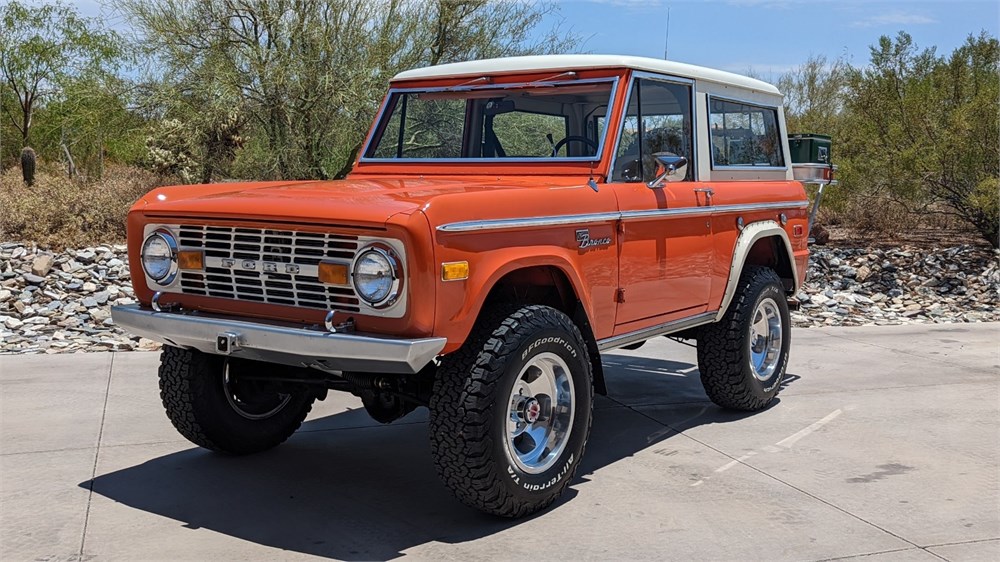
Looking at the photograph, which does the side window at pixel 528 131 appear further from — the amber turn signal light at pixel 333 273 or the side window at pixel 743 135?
the amber turn signal light at pixel 333 273

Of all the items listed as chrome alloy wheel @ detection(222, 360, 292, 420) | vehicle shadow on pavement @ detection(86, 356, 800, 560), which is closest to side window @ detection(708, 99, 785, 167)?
vehicle shadow on pavement @ detection(86, 356, 800, 560)

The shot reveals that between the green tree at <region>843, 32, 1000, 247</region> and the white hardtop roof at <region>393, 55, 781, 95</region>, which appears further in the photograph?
the green tree at <region>843, 32, 1000, 247</region>

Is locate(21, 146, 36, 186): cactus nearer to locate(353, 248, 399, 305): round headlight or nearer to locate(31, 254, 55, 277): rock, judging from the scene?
locate(31, 254, 55, 277): rock

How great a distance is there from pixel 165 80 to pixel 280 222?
9819mm

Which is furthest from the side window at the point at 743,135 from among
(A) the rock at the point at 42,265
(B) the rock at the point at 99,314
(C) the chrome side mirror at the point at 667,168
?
(A) the rock at the point at 42,265

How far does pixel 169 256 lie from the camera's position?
4.31 meters

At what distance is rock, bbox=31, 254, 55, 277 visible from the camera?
1025cm

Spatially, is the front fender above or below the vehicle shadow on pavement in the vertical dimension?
above

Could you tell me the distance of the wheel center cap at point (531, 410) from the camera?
427 centimetres

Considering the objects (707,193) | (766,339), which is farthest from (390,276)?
(766,339)

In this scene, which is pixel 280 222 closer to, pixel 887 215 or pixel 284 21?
pixel 284 21

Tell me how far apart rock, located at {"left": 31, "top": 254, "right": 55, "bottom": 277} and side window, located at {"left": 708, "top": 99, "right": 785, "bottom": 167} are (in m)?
7.44

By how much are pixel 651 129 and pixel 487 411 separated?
2.09 metres

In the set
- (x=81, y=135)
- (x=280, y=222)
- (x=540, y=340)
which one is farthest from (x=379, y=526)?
(x=81, y=135)
